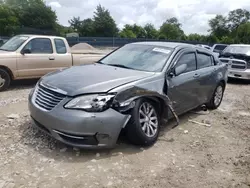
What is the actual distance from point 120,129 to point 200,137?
67.9 inches

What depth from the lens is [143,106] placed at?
398cm

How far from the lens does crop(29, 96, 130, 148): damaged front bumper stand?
3402 millimetres

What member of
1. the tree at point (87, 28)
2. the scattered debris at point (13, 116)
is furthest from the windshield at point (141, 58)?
the tree at point (87, 28)

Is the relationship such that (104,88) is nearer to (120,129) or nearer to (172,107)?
(120,129)

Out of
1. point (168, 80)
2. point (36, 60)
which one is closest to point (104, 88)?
point (168, 80)

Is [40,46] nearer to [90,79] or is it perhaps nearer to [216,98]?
[90,79]

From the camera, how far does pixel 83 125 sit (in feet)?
11.1

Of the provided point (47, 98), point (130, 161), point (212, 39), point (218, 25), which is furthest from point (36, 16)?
point (130, 161)

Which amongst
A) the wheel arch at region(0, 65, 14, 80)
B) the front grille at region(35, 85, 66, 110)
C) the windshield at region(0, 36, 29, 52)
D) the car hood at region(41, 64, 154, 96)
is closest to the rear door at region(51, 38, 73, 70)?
the windshield at region(0, 36, 29, 52)

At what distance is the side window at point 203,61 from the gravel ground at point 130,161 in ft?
A: 4.64

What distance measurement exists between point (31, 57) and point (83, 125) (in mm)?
4918

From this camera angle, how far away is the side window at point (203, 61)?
222 inches

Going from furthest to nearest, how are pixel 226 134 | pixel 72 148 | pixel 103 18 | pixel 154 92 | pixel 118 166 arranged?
pixel 103 18 → pixel 226 134 → pixel 154 92 → pixel 72 148 → pixel 118 166

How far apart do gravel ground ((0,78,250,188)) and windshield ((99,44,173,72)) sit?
1.21 metres
